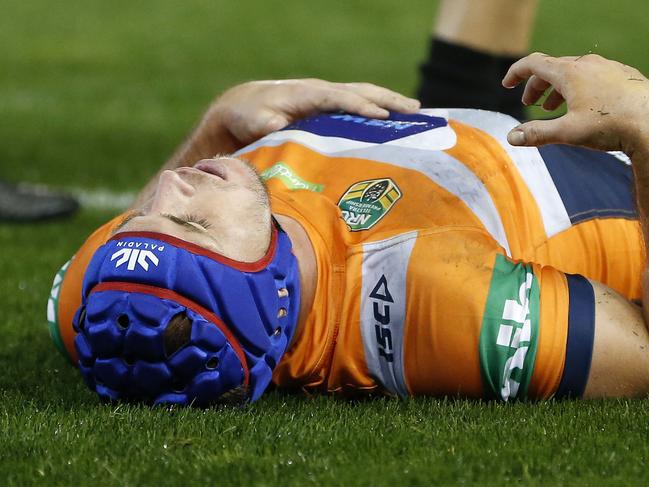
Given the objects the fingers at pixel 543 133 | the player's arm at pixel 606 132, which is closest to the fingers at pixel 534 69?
the player's arm at pixel 606 132

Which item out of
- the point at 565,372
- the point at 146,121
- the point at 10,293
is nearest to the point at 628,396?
the point at 565,372

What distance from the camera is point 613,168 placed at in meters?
3.93

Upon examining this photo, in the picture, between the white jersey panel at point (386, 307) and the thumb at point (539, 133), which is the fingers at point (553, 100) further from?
the white jersey panel at point (386, 307)

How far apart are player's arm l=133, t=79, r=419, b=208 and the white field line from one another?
7.79ft

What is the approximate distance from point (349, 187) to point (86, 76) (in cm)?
715

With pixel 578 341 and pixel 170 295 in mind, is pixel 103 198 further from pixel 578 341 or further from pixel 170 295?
pixel 578 341

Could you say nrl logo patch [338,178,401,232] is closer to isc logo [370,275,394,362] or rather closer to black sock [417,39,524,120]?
isc logo [370,275,394,362]

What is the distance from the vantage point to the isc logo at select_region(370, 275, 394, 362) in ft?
10.9

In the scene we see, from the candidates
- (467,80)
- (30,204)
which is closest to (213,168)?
(467,80)

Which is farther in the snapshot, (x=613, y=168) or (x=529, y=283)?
(x=613, y=168)

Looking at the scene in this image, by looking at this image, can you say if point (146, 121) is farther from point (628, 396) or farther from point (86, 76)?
point (628, 396)

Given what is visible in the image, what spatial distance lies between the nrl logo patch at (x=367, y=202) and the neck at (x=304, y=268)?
0.51 ft

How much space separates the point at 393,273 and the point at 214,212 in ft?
1.64

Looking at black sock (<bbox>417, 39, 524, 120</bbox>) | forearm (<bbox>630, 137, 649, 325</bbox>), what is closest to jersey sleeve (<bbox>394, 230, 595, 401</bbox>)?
forearm (<bbox>630, 137, 649, 325</bbox>)
